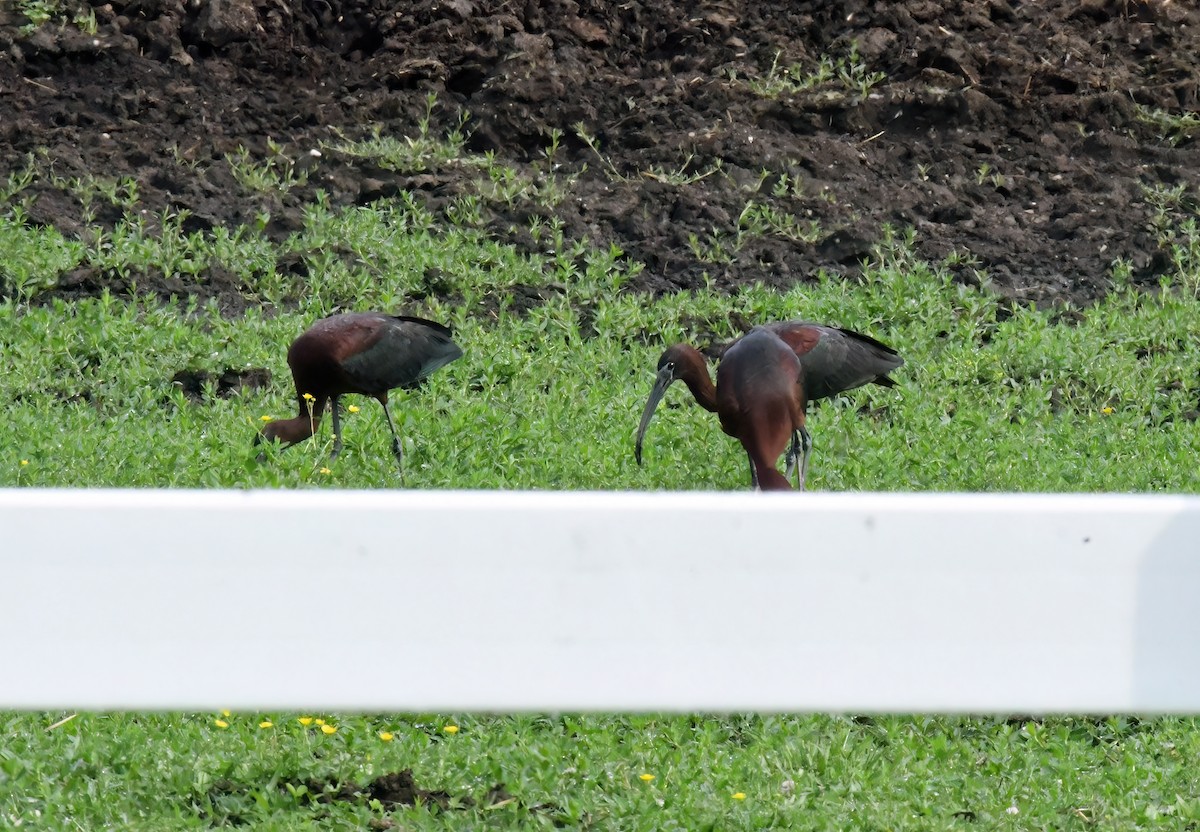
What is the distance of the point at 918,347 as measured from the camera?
26.5 ft

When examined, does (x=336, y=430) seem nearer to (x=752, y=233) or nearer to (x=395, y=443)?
(x=395, y=443)

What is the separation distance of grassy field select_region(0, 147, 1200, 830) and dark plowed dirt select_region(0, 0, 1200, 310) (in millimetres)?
355

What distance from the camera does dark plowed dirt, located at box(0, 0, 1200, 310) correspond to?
30.1 feet

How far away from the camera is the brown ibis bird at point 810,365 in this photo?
6477mm

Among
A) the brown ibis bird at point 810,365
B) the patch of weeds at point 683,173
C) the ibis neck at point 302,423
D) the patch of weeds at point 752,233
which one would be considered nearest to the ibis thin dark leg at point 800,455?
the brown ibis bird at point 810,365

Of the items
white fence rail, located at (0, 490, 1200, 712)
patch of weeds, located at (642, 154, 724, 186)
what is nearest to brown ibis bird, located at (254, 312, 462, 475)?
patch of weeds, located at (642, 154, 724, 186)

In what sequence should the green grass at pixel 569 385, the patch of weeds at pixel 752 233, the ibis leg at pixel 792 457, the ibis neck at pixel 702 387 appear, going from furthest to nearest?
the patch of weeds at pixel 752 233, the ibis leg at pixel 792 457, the ibis neck at pixel 702 387, the green grass at pixel 569 385

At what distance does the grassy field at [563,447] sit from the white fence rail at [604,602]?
0.09 metres

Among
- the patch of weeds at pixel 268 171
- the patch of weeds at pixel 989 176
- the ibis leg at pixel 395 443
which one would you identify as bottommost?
the ibis leg at pixel 395 443

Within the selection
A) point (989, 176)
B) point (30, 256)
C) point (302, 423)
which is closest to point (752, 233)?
point (989, 176)

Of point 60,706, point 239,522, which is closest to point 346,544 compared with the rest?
point 239,522

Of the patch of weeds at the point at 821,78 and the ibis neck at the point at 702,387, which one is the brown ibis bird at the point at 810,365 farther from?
the patch of weeds at the point at 821,78

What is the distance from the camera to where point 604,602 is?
1.38m

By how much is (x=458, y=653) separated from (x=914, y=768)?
273cm
